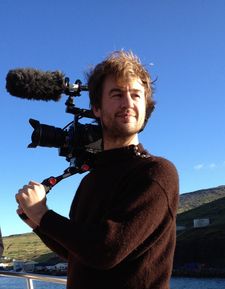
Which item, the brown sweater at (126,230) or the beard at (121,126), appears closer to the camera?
the brown sweater at (126,230)

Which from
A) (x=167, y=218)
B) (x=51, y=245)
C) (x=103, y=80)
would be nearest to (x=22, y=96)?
(x=103, y=80)

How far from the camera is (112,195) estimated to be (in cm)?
159

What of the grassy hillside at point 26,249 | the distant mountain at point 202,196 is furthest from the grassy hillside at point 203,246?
the distant mountain at point 202,196

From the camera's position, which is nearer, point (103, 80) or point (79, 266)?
point (79, 266)

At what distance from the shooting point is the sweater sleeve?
141 centimetres

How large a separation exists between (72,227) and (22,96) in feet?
2.96

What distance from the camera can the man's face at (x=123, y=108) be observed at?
1.71 meters

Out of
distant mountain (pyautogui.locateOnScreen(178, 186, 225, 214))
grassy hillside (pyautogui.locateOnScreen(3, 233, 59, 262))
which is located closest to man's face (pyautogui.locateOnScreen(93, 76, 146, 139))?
grassy hillside (pyautogui.locateOnScreen(3, 233, 59, 262))

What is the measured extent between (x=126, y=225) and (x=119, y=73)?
0.59m

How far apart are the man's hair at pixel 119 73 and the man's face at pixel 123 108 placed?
0.08 ft

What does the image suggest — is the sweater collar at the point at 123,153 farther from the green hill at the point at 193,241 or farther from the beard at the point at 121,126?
the green hill at the point at 193,241

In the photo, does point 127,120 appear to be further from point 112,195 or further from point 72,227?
point 72,227

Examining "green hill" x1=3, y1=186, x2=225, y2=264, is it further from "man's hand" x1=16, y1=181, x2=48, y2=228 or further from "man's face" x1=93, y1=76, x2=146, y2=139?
"man's hand" x1=16, y1=181, x2=48, y2=228

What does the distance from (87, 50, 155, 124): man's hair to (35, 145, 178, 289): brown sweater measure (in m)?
0.30
